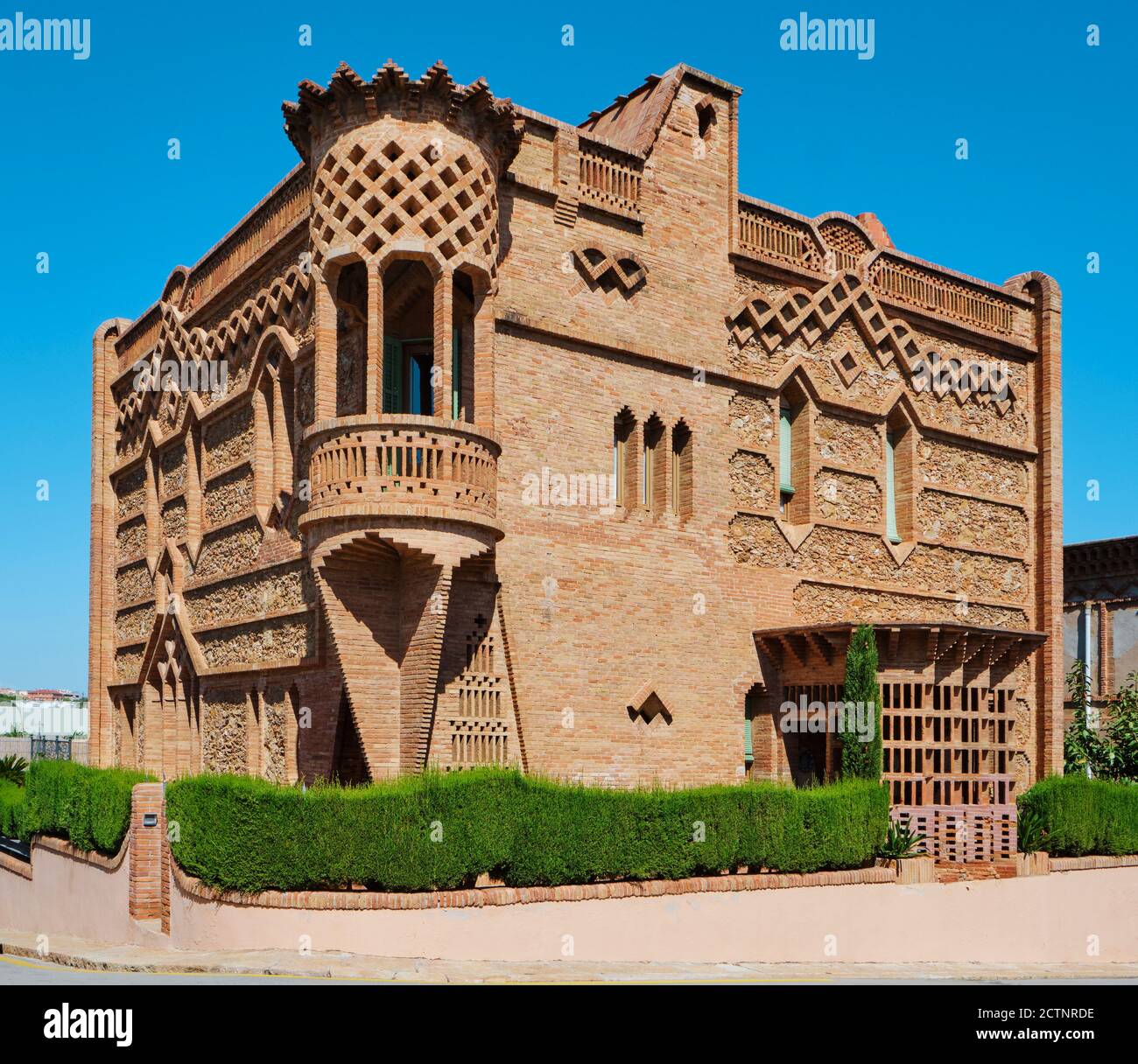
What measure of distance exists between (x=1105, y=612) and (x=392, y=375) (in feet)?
76.8

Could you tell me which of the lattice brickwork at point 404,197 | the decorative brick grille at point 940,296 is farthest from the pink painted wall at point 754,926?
the decorative brick grille at point 940,296

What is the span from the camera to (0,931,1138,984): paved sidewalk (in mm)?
12695

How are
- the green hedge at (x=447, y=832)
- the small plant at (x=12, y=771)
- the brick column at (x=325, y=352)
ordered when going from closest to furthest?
the green hedge at (x=447, y=832)
the brick column at (x=325, y=352)
the small plant at (x=12, y=771)

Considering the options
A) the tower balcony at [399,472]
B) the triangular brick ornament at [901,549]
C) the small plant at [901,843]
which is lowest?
the small plant at [901,843]

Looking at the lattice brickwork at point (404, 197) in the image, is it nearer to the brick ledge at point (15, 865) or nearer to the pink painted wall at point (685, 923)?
the pink painted wall at point (685, 923)

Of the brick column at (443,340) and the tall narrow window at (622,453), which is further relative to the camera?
the tall narrow window at (622,453)

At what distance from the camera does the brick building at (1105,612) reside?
112ft

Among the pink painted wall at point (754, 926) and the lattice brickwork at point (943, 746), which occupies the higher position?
the lattice brickwork at point (943, 746)

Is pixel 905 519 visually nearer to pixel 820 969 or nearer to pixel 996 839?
pixel 996 839

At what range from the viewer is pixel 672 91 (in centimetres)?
2036

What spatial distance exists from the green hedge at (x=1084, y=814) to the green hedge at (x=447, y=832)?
21.3ft

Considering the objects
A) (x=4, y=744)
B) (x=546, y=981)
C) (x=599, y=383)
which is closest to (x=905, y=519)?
(x=599, y=383)

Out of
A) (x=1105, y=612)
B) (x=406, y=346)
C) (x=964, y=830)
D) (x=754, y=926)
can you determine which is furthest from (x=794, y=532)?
(x=1105, y=612)

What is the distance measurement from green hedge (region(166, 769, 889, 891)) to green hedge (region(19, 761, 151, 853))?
2622 millimetres
